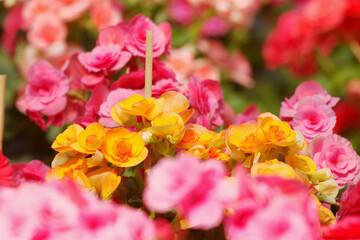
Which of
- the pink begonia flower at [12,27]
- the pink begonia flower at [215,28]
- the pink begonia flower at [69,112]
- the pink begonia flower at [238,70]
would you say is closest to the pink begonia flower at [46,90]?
the pink begonia flower at [69,112]

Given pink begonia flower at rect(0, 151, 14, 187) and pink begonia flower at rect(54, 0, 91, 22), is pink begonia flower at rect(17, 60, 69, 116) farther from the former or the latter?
pink begonia flower at rect(54, 0, 91, 22)

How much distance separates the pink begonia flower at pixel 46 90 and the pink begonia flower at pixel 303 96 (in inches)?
11.4

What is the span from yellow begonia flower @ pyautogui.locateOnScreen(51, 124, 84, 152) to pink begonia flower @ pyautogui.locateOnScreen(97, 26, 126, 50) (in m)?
0.16

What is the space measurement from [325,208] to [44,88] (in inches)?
15.8

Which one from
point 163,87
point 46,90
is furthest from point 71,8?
point 163,87

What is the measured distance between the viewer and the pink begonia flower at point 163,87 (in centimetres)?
57

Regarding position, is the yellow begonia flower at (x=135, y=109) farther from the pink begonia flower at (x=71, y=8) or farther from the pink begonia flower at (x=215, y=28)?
the pink begonia flower at (x=215, y=28)

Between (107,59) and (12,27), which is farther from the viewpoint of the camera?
(12,27)

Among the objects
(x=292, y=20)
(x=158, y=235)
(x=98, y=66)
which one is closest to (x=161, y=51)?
(x=98, y=66)

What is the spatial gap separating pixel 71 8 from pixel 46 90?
16.7 inches

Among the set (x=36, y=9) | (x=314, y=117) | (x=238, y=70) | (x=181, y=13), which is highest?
(x=314, y=117)

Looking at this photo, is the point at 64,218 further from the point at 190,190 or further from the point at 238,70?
the point at 238,70

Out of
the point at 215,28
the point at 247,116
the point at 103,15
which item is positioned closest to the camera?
the point at 247,116

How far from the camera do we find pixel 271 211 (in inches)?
12.5
